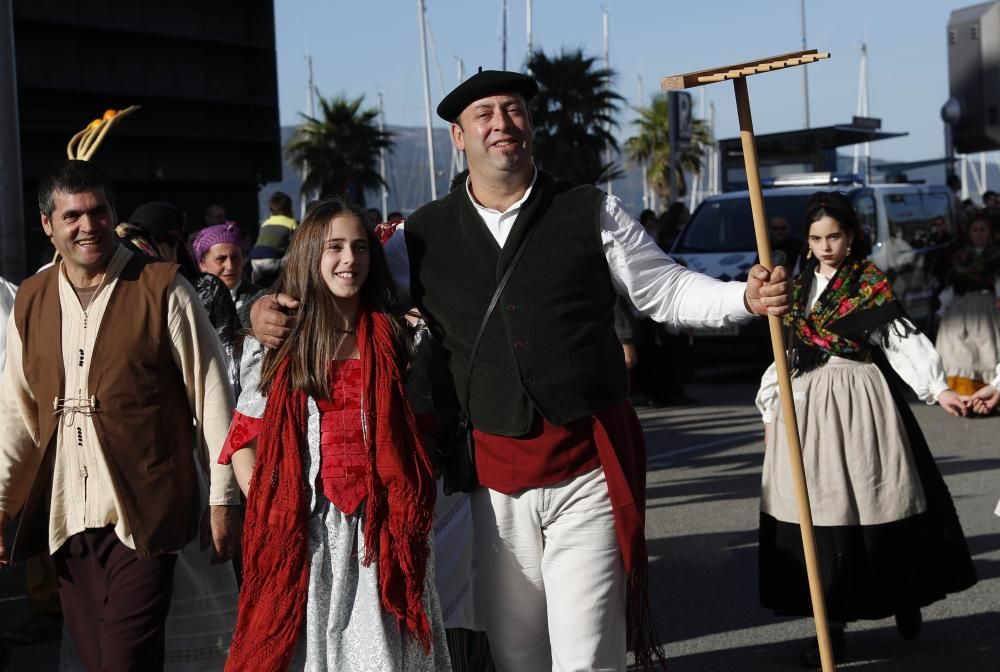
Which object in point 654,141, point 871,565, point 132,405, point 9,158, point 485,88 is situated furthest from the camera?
point 654,141

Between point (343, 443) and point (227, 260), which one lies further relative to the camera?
point (227, 260)

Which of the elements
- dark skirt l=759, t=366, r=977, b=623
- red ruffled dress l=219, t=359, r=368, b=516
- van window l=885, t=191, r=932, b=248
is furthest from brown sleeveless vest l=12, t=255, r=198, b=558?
van window l=885, t=191, r=932, b=248

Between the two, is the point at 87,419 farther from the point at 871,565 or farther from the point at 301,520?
the point at 871,565

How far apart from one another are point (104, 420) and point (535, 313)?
1.38m

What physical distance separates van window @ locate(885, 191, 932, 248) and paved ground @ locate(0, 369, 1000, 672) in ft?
17.7

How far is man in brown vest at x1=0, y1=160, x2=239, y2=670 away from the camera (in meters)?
4.27

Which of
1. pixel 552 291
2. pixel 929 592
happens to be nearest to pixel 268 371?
pixel 552 291

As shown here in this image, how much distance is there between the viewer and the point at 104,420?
14.0ft

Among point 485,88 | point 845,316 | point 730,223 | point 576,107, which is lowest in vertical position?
point 845,316

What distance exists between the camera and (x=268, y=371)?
3.96m

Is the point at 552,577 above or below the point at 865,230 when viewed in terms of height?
below

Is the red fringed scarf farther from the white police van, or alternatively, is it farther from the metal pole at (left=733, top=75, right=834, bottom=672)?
the white police van

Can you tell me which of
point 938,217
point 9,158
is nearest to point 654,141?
point 938,217

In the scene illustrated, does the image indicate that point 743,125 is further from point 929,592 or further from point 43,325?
point 929,592
